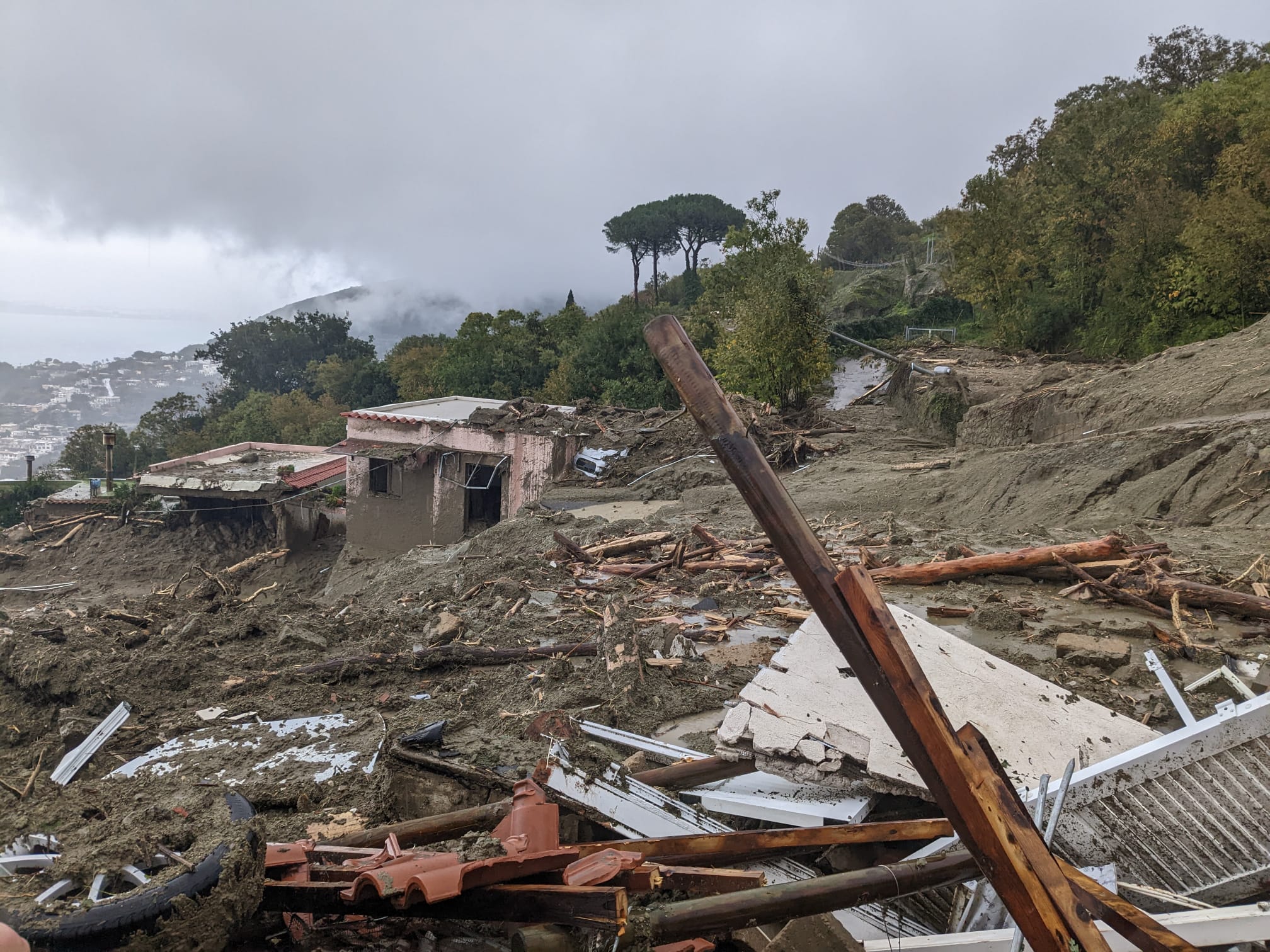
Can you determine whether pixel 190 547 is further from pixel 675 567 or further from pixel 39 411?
pixel 39 411

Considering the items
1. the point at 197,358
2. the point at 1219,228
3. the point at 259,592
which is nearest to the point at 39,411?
the point at 197,358

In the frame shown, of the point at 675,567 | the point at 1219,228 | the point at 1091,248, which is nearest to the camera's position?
the point at 675,567

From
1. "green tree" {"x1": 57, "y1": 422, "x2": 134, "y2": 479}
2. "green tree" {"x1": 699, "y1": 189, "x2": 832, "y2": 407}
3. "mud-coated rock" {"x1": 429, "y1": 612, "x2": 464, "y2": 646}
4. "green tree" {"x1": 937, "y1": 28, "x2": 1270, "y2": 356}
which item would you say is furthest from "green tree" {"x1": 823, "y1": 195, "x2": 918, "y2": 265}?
"mud-coated rock" {"x1": 429, "y1": 612, "x2": 464, "y2": 646}

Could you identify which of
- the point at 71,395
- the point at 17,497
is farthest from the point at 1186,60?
the point at 71,395

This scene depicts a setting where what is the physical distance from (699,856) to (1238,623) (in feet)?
17.6

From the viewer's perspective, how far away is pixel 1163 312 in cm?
2189

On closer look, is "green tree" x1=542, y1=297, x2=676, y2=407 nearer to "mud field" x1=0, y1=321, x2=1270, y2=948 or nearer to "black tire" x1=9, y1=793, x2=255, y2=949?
"mud field" x1=0, y1=321, x2=1270, y2=948

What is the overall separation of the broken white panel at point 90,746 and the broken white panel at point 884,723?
12.6ft

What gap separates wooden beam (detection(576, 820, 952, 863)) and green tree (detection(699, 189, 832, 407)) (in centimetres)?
1995

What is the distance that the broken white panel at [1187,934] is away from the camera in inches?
90.0

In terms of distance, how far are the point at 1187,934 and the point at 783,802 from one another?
4.96ft

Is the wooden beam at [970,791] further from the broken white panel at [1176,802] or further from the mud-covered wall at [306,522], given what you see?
the mud-covered wall at [306,522]

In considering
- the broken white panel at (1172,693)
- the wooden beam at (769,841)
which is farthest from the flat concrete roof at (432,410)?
the wooden beam at (769,841)

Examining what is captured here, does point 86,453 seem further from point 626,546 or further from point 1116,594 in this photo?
point 1116,594
